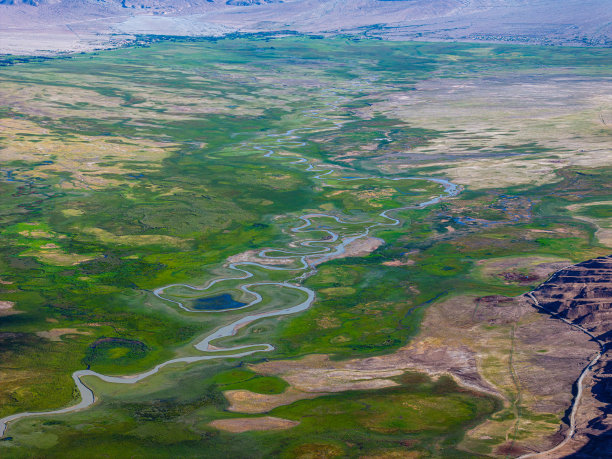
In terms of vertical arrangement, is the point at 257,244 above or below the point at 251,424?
above

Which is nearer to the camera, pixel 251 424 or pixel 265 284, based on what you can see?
pixel 251 424

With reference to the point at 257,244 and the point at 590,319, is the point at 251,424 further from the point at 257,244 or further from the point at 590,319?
the point at 257,244

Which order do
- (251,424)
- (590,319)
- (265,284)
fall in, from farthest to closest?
1. (265,284)
2. (590,319)
3. (251,424)

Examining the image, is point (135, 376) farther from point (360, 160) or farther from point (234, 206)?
point (360, 160)

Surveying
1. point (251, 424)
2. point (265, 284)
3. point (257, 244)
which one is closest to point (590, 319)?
point (251, 424)

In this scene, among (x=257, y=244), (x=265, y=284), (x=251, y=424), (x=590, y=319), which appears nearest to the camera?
(x=251, y=424)

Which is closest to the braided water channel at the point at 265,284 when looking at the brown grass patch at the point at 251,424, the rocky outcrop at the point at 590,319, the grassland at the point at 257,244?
the grassland at the point at 257,244

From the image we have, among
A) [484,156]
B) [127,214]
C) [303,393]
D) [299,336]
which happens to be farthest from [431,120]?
[303,393]

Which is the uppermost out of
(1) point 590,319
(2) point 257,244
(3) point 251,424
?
(2) point 257,244

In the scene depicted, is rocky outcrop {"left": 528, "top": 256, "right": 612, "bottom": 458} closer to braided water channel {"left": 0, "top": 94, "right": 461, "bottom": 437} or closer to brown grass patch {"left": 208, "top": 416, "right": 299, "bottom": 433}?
brown grass patch {"left": 208, "top": 416, "right": 299, "bottom": 433}
